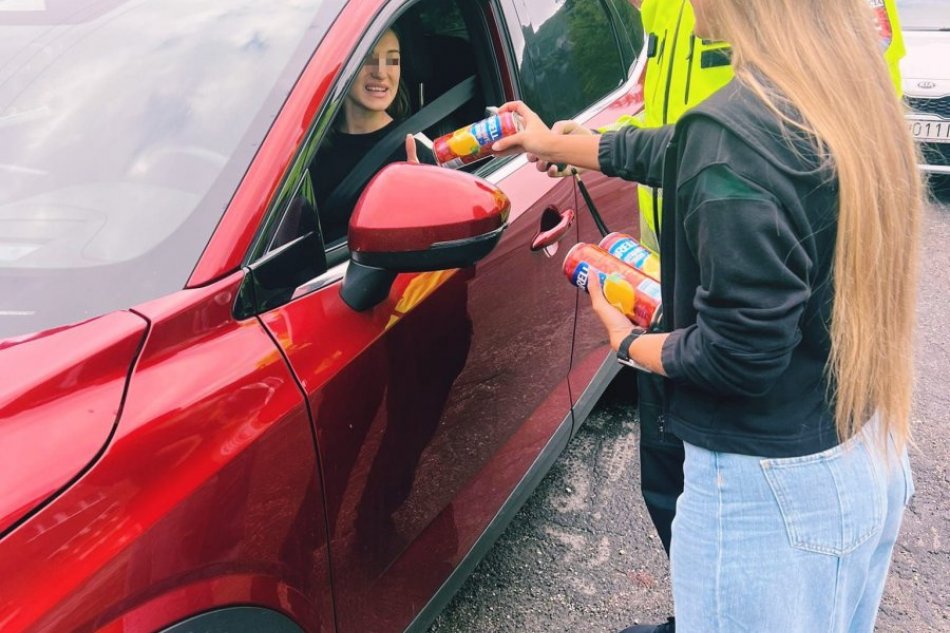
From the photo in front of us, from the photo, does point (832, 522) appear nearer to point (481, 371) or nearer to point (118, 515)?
point (481, 371)

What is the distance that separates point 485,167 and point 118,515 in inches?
56.9

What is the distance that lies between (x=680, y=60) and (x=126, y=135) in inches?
47.3

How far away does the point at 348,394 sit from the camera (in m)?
1.45

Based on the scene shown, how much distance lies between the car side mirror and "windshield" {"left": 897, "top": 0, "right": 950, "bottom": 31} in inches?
249

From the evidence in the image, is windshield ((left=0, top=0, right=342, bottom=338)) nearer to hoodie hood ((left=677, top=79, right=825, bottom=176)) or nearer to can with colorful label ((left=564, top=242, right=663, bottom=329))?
can with colorful label ((left=564, top=242, right=663, bottom=329))

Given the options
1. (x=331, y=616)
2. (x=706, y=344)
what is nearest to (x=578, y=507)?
(x=331, y=616)

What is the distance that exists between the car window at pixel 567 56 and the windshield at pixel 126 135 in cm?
91

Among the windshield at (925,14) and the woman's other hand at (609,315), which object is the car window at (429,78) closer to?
the woman's other hand at (609,315)

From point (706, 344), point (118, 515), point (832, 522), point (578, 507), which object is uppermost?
point (118, 515)

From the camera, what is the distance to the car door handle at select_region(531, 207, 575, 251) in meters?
2.18

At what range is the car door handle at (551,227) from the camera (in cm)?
218

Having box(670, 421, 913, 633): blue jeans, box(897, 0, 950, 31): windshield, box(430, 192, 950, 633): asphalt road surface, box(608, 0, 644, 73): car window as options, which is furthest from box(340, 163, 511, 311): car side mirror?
box(897, 0, 950, 31): windshield

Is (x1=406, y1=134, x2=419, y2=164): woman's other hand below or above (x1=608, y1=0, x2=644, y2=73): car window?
above

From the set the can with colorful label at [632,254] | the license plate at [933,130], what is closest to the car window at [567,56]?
the can with colorful label at [632,254]
